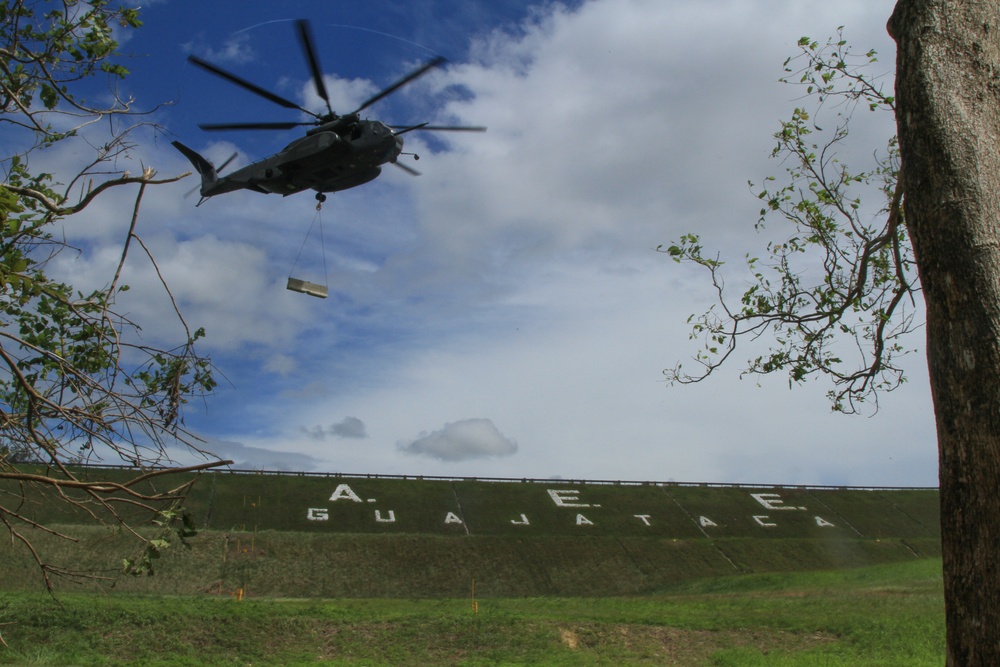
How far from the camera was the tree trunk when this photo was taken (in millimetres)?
5672

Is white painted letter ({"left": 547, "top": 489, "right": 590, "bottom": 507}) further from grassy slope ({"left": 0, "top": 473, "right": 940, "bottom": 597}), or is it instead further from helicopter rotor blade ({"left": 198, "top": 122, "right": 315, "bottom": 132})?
helicopter rotor blade ({"left": 198, "top": 122, "right": 315, "bottom": 132})

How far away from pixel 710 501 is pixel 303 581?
31.7m

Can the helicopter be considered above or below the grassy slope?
above

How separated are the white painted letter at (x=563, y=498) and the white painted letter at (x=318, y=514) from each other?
52.3 ft

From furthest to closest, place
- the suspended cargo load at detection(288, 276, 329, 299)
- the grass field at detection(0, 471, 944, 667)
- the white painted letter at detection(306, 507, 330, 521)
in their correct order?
1. the white painted letter at detection(306, 507, 330, 521)
2. the grass field at detection(0, 471, 944, 667)
3. the suspended cargo load at detection(288, 276, 329, 299)

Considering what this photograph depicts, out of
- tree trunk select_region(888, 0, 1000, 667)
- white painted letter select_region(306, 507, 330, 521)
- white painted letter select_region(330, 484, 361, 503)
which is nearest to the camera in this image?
tree trunk select_region(888, 0, 1000, 667)

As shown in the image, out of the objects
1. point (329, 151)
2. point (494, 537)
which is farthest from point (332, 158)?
point (494, 537)

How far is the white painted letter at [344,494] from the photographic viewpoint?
2187 inches

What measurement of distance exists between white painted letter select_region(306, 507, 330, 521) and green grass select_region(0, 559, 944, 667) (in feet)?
55.2

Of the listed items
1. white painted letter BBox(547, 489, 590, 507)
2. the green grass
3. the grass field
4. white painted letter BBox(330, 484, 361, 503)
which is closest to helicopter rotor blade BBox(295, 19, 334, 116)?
the grass field

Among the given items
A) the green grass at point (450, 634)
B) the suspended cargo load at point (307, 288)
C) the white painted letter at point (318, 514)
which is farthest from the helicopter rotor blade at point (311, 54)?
the white painted letter at point (318, 514)

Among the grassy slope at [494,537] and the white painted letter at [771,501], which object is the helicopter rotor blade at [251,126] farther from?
the white painted letter at [771,501]

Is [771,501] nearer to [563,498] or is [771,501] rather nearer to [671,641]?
[563,498]

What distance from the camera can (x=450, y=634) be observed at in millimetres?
28672
